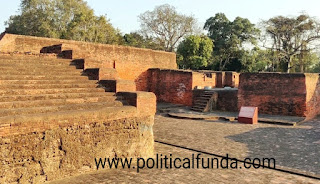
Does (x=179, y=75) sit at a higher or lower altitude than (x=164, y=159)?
higher

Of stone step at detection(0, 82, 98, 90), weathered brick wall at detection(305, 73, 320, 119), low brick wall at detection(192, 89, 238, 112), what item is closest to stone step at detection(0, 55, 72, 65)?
stone step at detection(0, 82, 98, 90)

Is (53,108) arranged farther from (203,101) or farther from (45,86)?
(203,101)

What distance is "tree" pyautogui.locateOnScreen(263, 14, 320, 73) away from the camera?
2512 centimetres

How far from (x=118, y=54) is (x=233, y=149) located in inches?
399

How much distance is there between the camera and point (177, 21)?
32.5m

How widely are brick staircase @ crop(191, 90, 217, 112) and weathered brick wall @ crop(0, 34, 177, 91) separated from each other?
3818mm

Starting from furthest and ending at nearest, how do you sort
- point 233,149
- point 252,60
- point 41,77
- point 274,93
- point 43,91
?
point 252,60 → point 274,93 → point 233,149 → point 41,77 → point 43,91

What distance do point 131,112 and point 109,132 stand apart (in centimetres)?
66

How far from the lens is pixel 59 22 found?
28.3m

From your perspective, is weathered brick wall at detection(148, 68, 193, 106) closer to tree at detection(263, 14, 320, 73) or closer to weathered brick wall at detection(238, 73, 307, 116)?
weathered brick wall at detection(238, 73, 307, 116)

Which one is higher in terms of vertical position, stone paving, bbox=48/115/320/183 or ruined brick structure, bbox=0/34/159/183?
ruined brick structure, bbox=0/34/159/183

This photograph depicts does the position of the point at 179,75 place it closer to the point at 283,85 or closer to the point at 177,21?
the point at 283,85

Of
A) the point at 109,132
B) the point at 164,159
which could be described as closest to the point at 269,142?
the point at 164,159

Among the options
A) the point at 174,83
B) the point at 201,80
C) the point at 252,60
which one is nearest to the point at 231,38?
the point at 252,60
